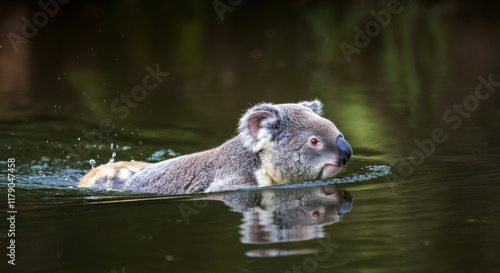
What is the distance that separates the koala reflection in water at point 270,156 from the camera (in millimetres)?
10758

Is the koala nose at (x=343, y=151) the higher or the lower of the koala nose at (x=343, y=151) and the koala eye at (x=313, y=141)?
the lower

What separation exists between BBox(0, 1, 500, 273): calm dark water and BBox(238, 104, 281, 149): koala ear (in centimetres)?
67

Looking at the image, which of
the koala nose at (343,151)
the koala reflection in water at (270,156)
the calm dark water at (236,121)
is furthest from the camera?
the koala reflection in water at (270,156)

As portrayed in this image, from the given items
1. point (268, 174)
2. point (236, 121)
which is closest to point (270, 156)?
point (268, 174)

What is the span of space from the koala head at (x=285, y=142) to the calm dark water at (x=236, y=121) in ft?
0.72

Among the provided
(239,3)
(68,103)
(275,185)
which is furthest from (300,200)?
(239,3)

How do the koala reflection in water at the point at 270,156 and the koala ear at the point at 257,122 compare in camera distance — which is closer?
the koala reflection in water at the point at 270,156

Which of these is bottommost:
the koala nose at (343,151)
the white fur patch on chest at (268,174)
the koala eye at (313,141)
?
the white fur patch on chest at (268,174)

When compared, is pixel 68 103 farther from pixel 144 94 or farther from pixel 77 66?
pixel 77 66

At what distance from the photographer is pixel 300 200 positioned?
10141mm

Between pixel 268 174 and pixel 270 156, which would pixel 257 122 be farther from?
pixel 268 174

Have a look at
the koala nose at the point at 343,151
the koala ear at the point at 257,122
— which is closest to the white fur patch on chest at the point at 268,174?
the koala ear at the point at 257,122

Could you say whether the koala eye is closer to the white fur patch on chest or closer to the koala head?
the koala head

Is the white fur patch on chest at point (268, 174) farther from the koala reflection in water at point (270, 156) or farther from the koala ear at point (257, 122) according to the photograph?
the koala ear at point (257, 122)
